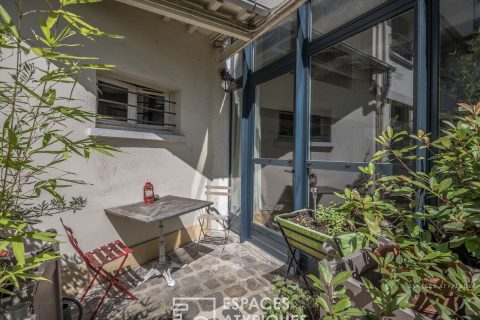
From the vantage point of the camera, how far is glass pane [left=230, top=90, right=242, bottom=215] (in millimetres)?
4664

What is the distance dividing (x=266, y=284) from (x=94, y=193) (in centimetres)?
248

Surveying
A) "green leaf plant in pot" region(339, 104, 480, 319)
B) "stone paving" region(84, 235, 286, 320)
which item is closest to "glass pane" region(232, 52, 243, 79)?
"stone paving" region(84, 235, 286, 320)

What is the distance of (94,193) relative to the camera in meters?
3.02

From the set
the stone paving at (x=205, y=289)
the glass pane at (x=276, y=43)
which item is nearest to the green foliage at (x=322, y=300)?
the stone paving at (x=205, y=289)

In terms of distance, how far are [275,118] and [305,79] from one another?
2.79 feet

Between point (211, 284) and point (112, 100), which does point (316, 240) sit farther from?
point (112, 100)

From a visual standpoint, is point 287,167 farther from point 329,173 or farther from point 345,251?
point 345,251

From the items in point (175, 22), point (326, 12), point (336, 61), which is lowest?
point (336, 61)

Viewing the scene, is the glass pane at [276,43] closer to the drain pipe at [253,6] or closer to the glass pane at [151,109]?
the drain pipe at [253,6]

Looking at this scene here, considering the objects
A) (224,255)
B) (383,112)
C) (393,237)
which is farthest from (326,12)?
(224,255)

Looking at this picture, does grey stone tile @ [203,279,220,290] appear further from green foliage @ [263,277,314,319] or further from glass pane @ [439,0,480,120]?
glass pane @ [439,0,480,120]

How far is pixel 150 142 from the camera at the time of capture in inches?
142

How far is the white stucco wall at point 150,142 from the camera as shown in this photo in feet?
9.68

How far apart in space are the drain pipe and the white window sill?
207 cm
